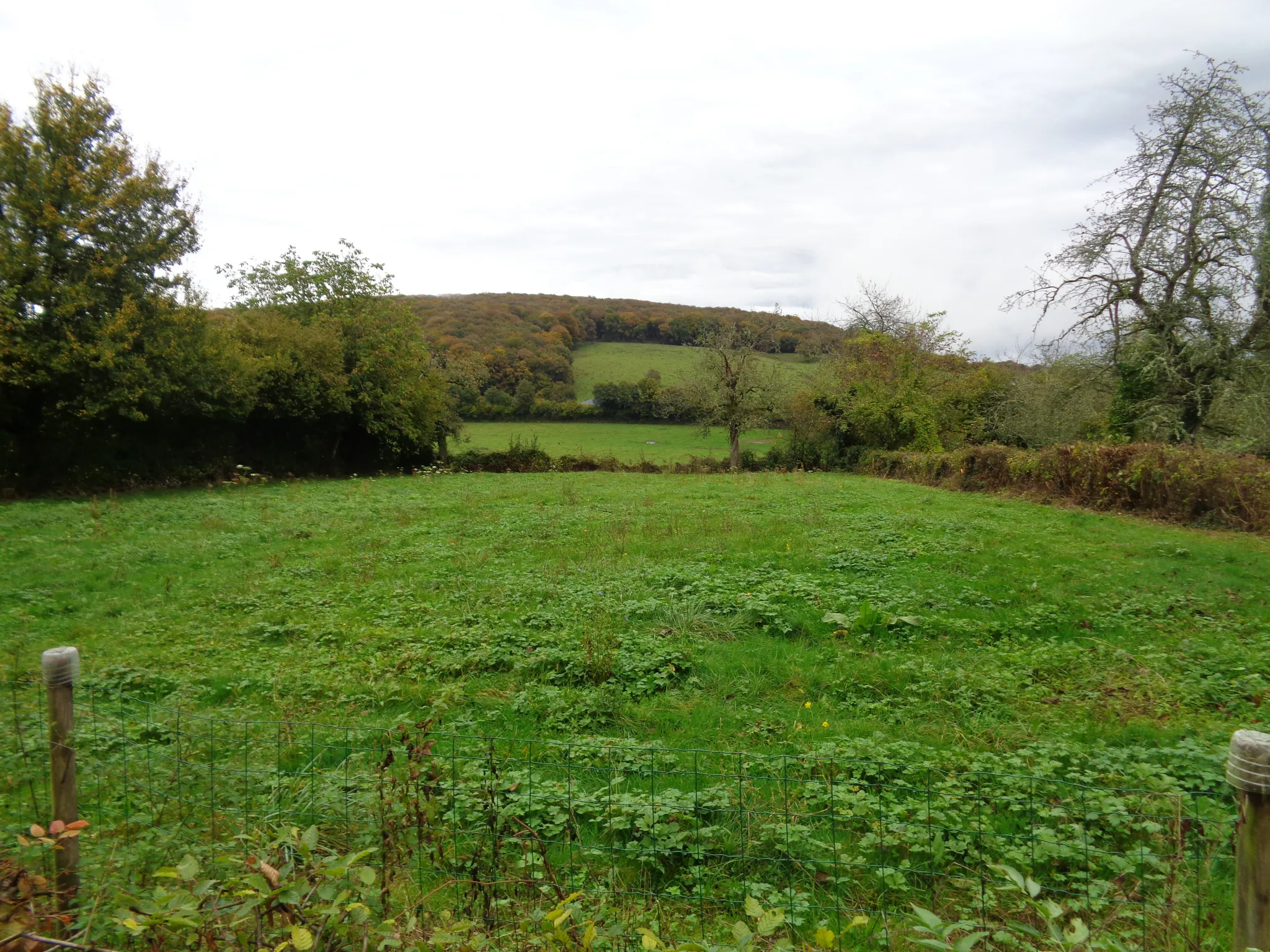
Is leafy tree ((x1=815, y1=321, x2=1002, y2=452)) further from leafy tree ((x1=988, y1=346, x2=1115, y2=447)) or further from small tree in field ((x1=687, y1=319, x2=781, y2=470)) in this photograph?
small tree in field ((x1=687, y1=319, x2=781, y2=470))

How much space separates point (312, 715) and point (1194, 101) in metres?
23.5

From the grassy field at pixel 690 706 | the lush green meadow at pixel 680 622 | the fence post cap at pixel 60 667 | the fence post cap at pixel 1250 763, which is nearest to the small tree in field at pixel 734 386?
the lush green meadow at pixel 680 622

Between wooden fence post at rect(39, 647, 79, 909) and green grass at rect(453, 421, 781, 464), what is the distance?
30.6 m

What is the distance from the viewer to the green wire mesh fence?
126 inches

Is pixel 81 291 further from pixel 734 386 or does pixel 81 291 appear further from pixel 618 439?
pixel 618 439

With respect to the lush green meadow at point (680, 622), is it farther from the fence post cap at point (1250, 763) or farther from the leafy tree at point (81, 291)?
the leafy tree at point (81, 291)

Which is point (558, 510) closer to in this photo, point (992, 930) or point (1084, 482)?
point (1084, 482)

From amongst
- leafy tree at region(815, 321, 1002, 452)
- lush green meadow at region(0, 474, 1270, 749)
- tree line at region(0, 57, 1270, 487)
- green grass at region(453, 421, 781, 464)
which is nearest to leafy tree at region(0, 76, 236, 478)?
tree line at region(0, 57, 1270, 487)

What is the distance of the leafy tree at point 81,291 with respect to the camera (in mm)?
17547

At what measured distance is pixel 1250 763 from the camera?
214cm

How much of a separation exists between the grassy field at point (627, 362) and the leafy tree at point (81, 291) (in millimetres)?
34710

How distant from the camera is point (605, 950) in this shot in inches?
113

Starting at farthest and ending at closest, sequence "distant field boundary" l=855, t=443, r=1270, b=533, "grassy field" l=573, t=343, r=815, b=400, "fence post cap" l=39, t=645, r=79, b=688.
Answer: "grassy field" l=573, t=343, r=815, b=400, "distant field boundary" l=855, t=443, r=1270, b=533, "fence post cap" l=39, t=645, r=79, b=688

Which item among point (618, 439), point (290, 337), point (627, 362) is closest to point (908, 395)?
point (618, 439)
